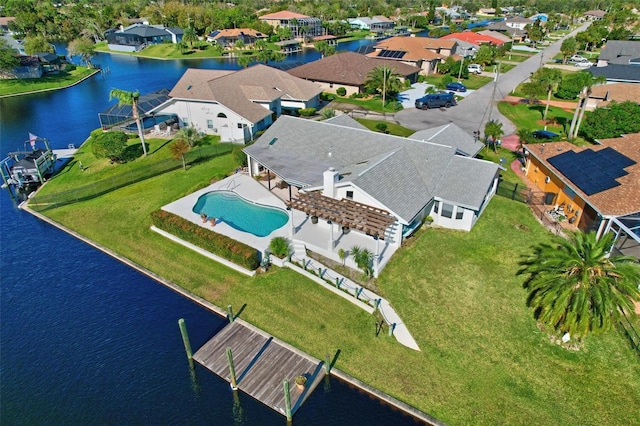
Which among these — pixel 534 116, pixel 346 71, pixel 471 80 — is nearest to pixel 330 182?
pixel 534 116

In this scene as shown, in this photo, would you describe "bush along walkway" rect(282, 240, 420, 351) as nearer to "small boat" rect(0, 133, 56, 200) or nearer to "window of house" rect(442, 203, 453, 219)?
"window of house" rect(442, 203, 453, 219)

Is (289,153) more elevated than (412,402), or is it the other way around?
(289,153)

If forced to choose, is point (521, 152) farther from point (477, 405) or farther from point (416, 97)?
point (477, 405)

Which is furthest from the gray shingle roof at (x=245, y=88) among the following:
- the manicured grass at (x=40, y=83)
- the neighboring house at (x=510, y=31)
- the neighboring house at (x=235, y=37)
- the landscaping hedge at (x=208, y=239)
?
the neighboring house at (x=510, y=31)

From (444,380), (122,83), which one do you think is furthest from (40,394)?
(122,83)

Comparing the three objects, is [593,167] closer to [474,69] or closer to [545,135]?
[545,135]

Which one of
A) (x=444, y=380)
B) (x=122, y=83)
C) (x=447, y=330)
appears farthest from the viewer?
(x=122, y=83)
